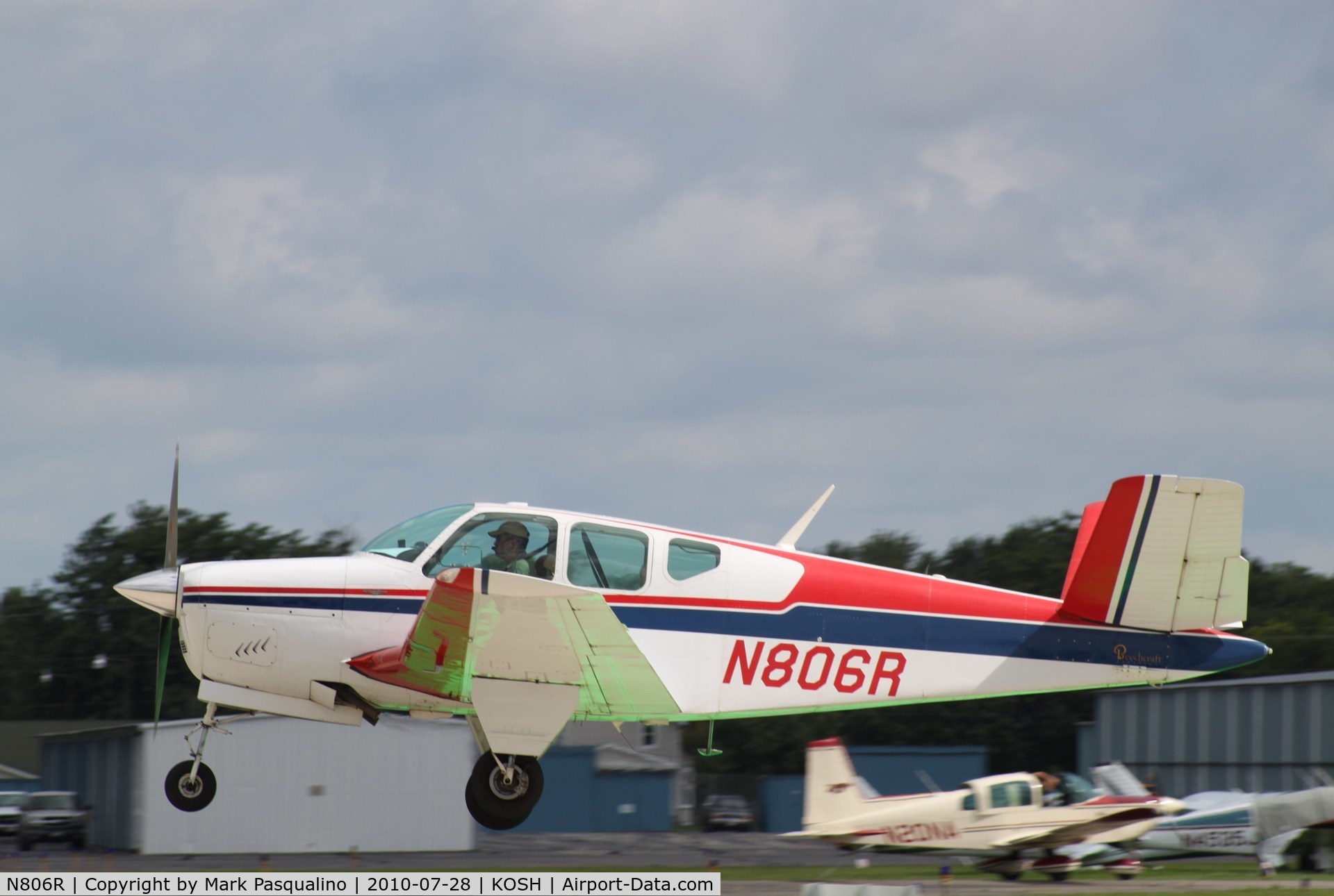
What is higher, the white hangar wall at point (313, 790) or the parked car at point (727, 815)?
the white hangar wall at point (313, 790)

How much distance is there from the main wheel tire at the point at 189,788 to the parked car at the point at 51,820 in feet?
69.2

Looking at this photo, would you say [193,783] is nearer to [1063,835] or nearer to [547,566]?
[547,566]

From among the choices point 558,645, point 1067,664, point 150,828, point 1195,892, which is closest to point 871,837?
point 1195,892

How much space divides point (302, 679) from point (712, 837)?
2654 cm

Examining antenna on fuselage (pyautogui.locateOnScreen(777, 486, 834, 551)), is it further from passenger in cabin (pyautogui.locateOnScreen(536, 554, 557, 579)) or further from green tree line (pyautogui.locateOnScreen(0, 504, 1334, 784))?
green tree line (pyautogui.locateOnScreen(0, 504, 1334, 784))

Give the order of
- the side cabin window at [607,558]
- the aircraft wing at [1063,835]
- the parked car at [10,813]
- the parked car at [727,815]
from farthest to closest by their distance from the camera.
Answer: the parked car at [727,815] < the parked car at [10,813] < the aircraft wing at [1063,835] < the side cabin window at [607,558]

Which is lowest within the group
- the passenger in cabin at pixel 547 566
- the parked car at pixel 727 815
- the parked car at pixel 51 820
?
the parked car at pixel 727 815

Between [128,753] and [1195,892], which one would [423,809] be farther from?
[1195,892]

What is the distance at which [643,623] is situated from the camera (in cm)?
974

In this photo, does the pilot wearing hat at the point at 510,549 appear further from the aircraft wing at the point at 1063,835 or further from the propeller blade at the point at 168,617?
the aircraft wing at the point at 1063,835

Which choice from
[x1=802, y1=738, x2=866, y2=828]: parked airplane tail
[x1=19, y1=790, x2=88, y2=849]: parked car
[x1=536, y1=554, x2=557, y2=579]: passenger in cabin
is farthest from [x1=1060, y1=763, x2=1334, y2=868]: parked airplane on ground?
[x1=19, y1=790, x2=88, y2=849]: parked car

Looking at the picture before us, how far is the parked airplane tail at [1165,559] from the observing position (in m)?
9.77

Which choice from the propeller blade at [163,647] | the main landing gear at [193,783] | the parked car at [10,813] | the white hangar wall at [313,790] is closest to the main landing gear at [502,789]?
the main landing gear at [193,783]

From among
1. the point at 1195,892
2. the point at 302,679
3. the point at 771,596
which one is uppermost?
the point at 771,596
